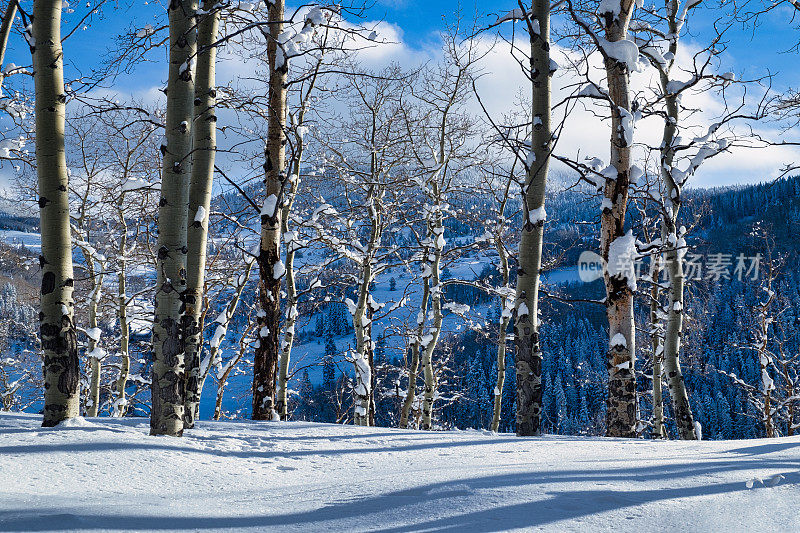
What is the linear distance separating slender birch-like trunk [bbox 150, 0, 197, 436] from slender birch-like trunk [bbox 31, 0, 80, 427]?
76 centimetres

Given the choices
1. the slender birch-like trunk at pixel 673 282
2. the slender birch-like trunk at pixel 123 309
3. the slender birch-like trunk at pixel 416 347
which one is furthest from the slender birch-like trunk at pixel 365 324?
the slender birch-like trunk at pixel 123 309

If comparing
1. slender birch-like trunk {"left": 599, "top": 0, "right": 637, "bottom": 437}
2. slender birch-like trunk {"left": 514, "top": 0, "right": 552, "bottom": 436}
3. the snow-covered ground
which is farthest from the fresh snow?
the snow-covered ground

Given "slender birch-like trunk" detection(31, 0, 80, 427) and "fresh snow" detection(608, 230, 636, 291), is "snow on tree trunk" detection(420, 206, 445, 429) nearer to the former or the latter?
"fresh snow" detection(608, 230, 636, 291)

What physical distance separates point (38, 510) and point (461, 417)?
240 ft

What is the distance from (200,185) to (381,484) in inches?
139

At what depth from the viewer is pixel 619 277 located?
580 cm

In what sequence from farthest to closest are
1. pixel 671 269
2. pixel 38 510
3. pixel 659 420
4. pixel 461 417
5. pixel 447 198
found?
pixel 461 417 < pixel 447 198 < pixel 659 420 < pixel 671 269 < pixel 38 510

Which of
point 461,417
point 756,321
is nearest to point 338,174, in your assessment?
point 756,321

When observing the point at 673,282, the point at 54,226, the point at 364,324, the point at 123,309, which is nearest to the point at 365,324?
the point at 364,324

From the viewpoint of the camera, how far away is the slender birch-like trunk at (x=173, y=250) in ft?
13.6

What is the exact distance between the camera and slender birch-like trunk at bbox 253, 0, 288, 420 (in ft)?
22.0

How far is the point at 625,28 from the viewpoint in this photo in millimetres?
6215

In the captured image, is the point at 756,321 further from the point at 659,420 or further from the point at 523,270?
the point at 523,270

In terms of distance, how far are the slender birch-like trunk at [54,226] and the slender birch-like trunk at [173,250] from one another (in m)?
0.76
